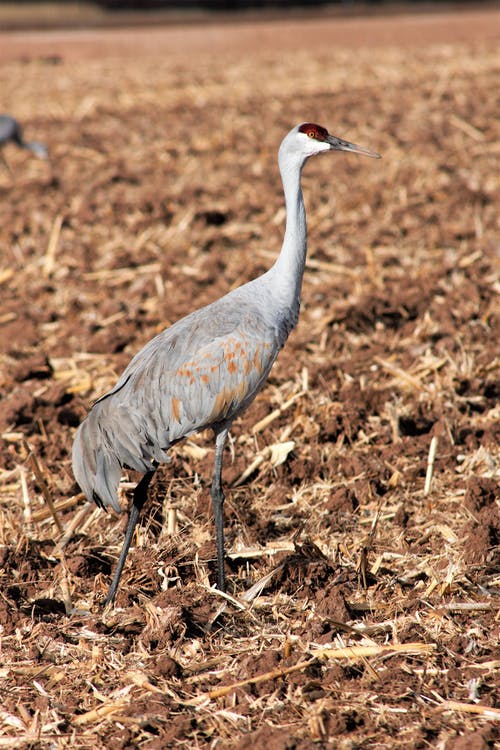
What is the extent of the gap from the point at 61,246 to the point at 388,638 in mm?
5746

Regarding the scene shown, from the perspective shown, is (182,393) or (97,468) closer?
(97,468)

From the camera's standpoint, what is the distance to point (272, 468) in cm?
484

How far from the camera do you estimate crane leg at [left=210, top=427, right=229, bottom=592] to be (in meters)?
4.00

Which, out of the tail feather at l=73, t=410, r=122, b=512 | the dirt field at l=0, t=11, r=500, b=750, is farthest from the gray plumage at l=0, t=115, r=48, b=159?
the tail feather at l=73, t=410, r=122, b=512

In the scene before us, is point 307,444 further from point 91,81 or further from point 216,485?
point 91,81

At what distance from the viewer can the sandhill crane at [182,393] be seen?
399 cm

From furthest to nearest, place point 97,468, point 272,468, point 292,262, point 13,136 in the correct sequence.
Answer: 1. point 13,136
2. point 272,468
3. point 292,262
4. point 97,468

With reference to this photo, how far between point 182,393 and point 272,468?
3.09 feet

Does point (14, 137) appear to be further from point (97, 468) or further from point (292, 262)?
point (97, 468)

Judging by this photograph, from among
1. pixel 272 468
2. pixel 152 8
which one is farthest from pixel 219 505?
pixel 152 8

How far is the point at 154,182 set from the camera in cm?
1020

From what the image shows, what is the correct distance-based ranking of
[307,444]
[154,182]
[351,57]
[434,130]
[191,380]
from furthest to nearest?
1. [351,57]
2. [434,130]
3. [154,182]
4. [307,444]
5. [191,380]

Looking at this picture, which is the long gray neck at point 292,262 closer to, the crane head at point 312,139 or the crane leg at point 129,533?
the crane head at point 312,139

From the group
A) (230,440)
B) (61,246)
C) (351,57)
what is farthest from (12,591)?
(351,57)
